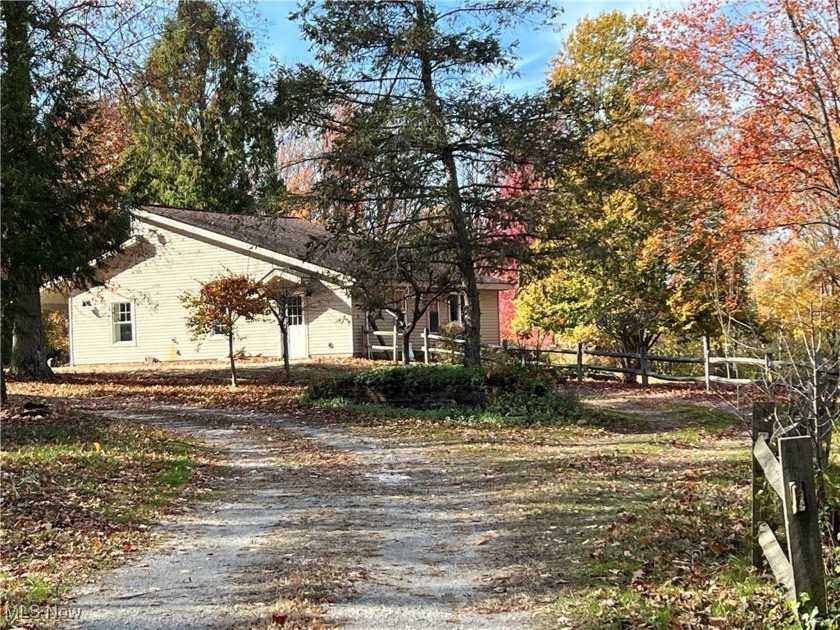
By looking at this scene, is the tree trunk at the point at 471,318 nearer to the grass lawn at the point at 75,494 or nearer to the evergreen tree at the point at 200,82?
the evergreen tree at the point at 200,82

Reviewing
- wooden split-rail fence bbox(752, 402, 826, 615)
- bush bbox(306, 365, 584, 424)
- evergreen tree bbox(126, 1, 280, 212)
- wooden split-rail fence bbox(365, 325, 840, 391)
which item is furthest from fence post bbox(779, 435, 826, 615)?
wooden split-rail fence bbox(365, 325, 840, 391)

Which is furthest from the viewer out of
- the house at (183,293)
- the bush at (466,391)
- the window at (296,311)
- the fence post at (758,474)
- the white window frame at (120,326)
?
the white window frame at (120,326)

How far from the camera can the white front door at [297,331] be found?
27.1 m

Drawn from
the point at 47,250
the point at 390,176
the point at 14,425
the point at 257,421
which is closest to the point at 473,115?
the point at 390,176

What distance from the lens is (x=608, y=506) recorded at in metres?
7.46

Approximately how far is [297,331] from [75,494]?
19634 millimetres

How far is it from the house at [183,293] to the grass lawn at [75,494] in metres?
14.2

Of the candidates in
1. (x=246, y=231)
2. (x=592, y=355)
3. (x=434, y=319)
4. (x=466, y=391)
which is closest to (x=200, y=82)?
(x=466, y=391)

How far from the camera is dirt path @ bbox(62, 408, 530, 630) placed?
187 inches

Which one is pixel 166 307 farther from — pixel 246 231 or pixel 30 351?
pixel 30 351

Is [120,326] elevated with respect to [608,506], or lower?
elevated

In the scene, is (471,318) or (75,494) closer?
(75,494)

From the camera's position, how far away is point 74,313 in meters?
29.2

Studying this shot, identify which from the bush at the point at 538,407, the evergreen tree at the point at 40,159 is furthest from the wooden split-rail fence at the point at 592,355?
the evergreen tree at the point at 40,159
